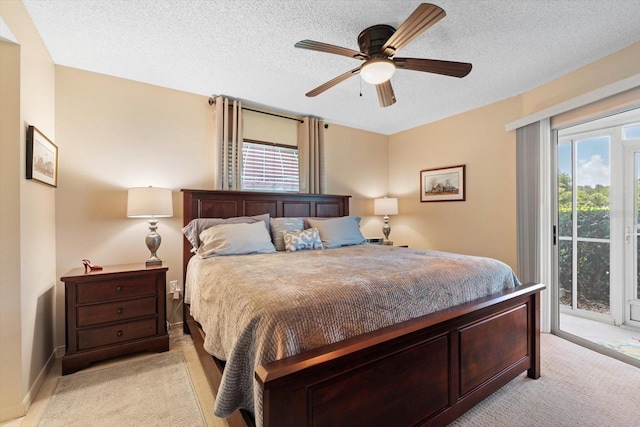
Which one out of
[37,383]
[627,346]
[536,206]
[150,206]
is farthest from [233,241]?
[627,346]

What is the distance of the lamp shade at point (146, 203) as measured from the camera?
2.48 m

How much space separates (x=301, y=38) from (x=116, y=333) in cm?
284

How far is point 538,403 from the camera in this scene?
1.77m

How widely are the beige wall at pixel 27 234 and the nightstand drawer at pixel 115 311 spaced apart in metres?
0.28

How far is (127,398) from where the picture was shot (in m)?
1.85

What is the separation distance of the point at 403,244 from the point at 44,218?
433 cm

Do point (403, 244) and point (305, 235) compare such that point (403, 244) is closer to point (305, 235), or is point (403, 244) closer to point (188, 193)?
point (305, 235)

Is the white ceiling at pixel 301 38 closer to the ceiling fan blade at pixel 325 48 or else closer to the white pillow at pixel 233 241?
the ceiling fan blade at pixel 325 48

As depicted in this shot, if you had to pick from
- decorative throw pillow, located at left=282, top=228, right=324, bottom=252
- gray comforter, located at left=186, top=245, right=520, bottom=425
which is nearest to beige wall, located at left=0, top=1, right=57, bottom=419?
gray comforter, located at left=186, top=245, right=520, bottom=425

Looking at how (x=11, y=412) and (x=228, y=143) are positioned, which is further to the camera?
(x=228, y=143)

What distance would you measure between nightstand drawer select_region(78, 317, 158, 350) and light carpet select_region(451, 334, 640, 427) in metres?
2.45

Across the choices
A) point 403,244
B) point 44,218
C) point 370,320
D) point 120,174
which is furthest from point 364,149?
point 44,218

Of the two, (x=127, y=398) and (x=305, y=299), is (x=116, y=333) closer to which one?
(x=127, y=398)

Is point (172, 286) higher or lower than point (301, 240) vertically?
lower
